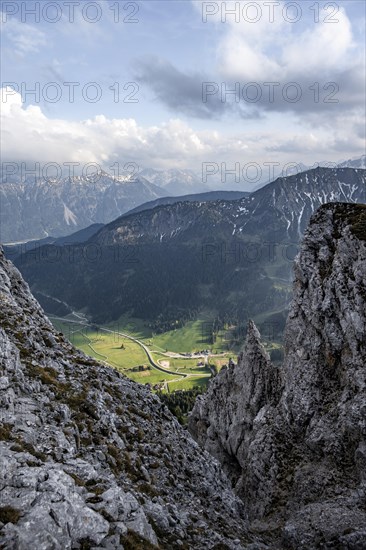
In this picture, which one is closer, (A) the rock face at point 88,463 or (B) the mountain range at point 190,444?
(A) the rock face at point 88,463

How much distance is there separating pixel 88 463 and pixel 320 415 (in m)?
34.7

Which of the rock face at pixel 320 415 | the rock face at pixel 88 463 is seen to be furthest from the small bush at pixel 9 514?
the rock face at pixel 320 415

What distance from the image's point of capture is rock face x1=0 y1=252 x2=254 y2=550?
19.8 meters

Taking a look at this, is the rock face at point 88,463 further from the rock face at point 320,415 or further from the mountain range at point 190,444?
the rock face at point 320,415

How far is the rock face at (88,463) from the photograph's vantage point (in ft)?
65.1

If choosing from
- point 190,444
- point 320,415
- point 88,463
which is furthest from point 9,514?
point 320,415

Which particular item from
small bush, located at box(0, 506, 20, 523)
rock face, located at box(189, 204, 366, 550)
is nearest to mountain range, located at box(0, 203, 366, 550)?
small bush, located at box(0, 506, 20, 523)

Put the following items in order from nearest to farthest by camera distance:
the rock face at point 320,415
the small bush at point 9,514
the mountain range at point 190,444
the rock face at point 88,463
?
the small bush at point 9,514 → the rock face at point 88,463 → the mountain range at point 190,444 → the rock face at point 320,415

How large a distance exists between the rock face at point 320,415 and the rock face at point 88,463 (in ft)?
28.0

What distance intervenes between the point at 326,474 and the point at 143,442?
2381 cm

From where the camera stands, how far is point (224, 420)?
79.9 meters

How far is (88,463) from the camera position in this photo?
26641 mm

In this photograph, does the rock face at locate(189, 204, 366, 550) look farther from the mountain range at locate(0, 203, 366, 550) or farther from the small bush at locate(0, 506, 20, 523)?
the small bush at locate(0, 506, 20, 523)

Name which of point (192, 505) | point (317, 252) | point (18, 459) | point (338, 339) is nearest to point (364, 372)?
point (338, 339)
